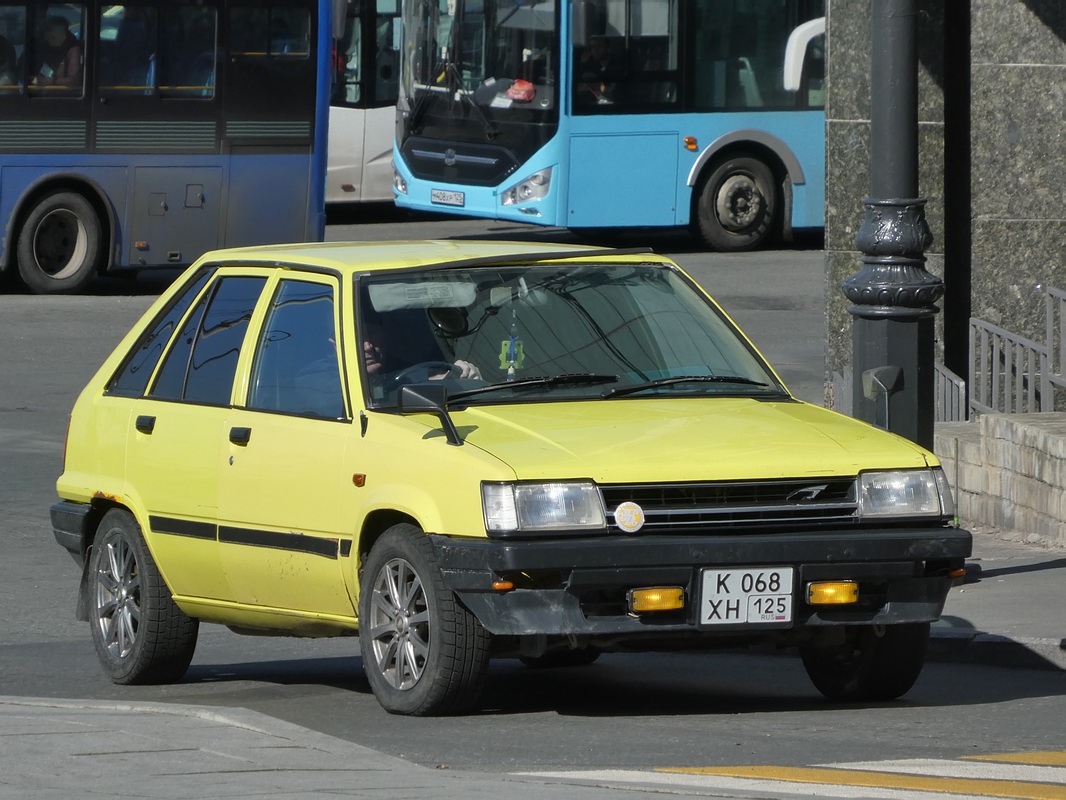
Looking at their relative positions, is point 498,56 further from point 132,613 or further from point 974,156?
point 132,613

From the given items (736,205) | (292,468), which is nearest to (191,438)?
(292,468)

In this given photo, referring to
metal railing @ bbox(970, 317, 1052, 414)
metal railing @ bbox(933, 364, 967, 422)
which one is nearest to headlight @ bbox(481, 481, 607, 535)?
metal railing @ bbox(970, 317, 1052, 414)

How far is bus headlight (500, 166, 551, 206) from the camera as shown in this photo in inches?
1013

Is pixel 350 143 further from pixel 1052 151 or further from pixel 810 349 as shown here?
pixel 1052 151

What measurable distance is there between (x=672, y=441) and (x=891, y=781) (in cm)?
147

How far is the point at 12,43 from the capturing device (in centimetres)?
2211

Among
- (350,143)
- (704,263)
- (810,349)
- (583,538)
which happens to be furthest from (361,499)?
(350,143)

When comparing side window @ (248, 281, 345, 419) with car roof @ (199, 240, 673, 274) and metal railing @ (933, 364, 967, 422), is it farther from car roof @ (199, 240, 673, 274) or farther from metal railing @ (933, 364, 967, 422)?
metal railing @ (933, 364, 967, 422)

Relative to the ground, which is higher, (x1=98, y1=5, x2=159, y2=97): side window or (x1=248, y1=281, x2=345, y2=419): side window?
(x1=98, y1=5, x2=159, y2=97): side window

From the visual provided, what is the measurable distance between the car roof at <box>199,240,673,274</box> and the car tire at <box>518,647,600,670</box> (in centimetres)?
142

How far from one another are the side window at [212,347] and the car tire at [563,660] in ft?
4.89

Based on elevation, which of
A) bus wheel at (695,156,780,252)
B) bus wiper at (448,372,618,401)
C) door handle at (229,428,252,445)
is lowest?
door handle at (229,428,252,445)

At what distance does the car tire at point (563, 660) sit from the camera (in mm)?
8539

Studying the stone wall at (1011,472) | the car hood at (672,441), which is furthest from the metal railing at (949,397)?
the car hood at (672,441)
